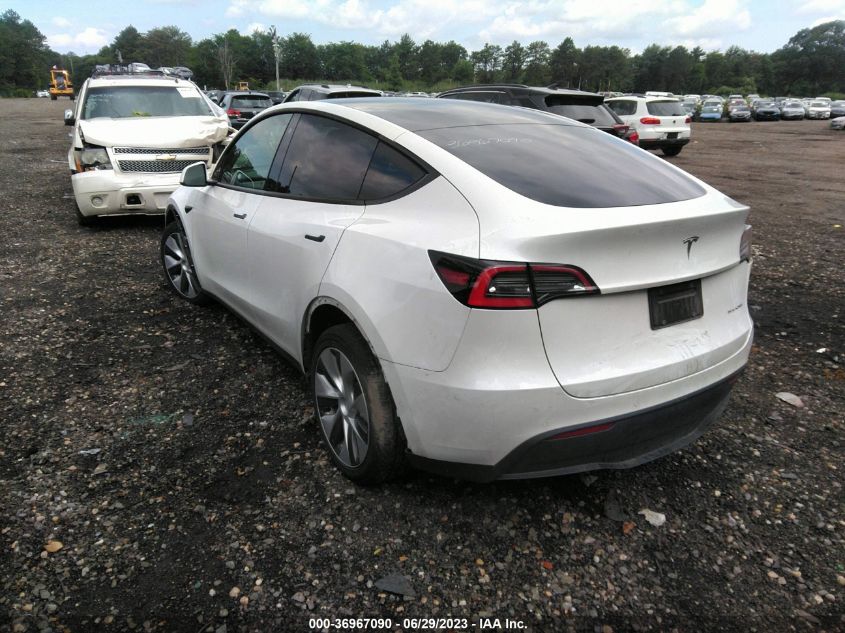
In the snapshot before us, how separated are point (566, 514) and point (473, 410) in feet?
2.82

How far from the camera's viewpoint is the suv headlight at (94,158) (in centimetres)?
712

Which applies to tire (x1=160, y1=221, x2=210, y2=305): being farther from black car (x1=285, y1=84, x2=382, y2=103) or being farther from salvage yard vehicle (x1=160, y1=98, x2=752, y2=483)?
black car (x1=285, y1=84, x2=382, y2=103)

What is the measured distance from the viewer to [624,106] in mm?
18234

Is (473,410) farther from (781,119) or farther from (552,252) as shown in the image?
(781,119)

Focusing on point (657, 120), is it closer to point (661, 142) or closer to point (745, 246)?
point (661, 142)

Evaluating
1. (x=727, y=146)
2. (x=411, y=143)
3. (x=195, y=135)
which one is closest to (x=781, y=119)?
(x=727, y=146)

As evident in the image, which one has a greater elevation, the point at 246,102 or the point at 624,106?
the point at 246,102

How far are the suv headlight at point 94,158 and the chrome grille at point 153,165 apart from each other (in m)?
0.16

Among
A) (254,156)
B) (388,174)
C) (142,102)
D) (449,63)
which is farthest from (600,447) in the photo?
(449,63)

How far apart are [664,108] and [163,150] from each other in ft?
49.6

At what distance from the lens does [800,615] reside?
7.05 ft

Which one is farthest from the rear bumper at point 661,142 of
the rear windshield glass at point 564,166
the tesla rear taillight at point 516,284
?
the tesla rear taillight at point 516,284

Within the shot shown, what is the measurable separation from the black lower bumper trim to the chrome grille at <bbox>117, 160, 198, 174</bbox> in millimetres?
6236

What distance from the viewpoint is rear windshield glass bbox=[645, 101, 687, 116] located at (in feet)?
57.9
